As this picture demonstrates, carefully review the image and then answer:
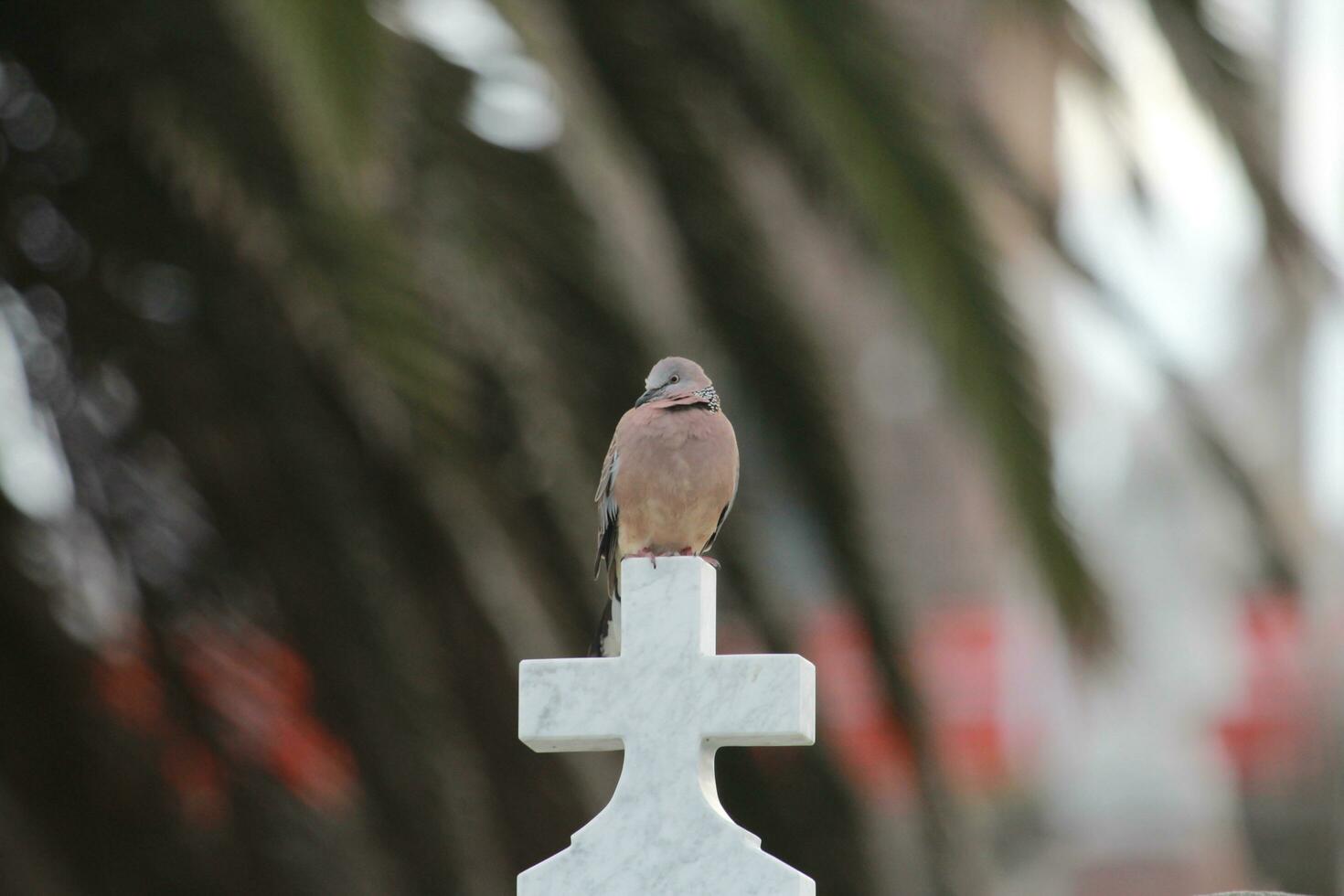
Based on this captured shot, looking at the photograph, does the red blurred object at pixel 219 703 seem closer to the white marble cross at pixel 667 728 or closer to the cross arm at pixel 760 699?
the white marble cross at pixel 667 728

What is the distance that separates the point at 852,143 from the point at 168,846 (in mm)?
2999

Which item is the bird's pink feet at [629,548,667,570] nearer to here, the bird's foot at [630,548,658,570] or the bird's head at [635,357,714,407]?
the bird's foot at [630,548,658,570]

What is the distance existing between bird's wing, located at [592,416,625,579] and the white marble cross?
208mm

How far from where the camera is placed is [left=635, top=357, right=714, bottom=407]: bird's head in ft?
8.73

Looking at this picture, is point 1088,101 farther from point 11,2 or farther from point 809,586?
point 809,586

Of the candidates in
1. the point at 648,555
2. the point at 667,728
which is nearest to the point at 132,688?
the point at 648,555

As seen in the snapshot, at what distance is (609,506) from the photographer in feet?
9.16

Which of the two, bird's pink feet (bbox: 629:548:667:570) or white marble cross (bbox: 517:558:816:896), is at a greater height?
bird's pink feet (bbox: 629:548:667:570)

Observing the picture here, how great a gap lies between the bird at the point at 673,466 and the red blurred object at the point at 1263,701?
8.66 meters

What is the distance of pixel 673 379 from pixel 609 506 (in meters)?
0.23

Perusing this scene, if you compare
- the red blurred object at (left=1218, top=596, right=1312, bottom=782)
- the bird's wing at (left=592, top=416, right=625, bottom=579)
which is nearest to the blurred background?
the bird's wing at (left=592, top=416, right=625, bottom=579)

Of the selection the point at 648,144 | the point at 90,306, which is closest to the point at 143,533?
the point at 90,306

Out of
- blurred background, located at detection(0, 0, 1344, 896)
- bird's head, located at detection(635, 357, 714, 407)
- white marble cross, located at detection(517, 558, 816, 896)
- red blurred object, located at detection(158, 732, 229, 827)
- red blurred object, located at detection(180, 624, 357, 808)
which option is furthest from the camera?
red blurred object, located at detection(158, 732, 229, 827)

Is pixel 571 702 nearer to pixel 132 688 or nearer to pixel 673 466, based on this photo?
pixel 673 466
